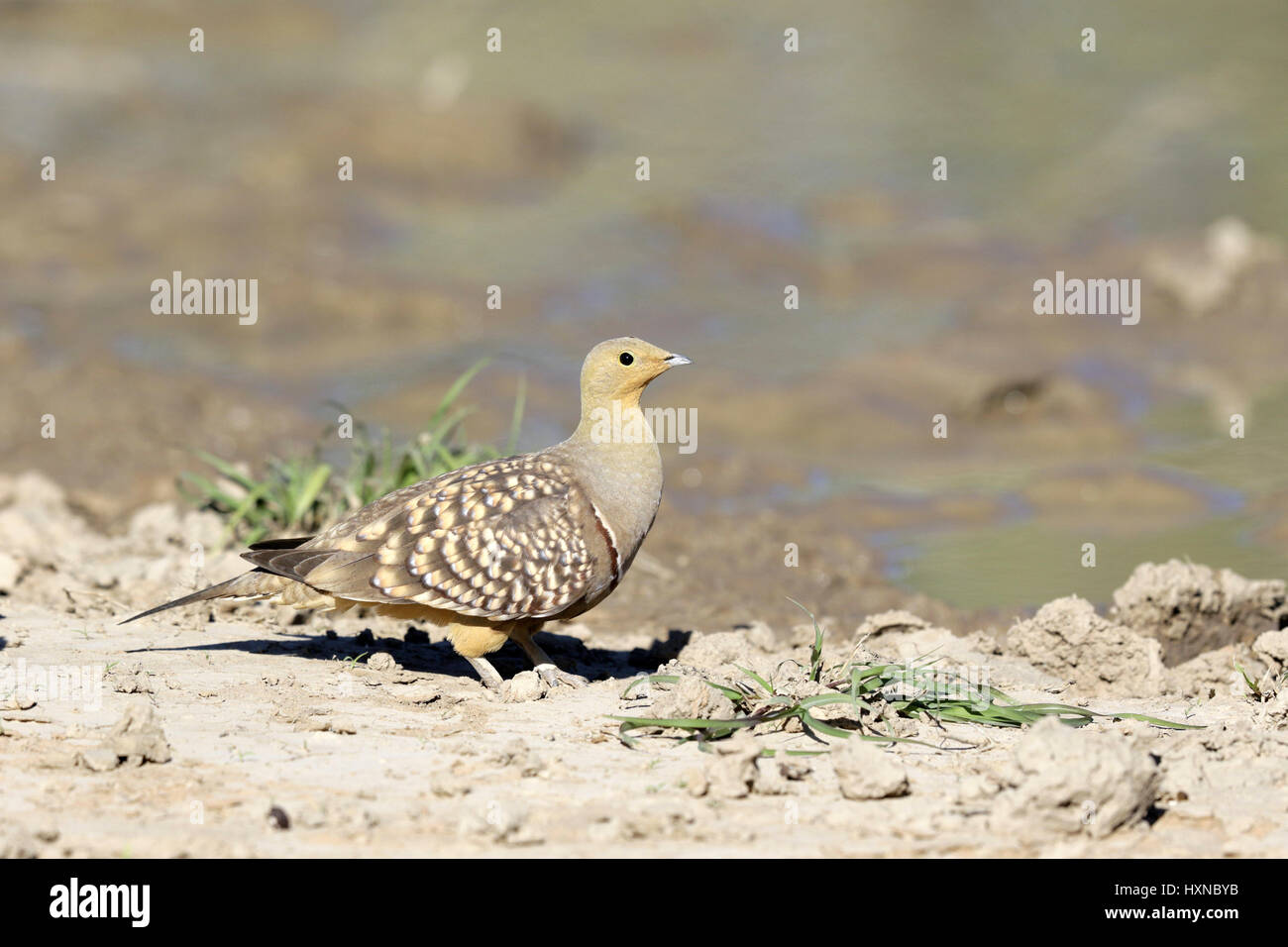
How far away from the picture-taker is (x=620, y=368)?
7.11m

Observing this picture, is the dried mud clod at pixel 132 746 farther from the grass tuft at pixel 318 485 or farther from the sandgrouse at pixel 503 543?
the grass tuft at pixel 318 485

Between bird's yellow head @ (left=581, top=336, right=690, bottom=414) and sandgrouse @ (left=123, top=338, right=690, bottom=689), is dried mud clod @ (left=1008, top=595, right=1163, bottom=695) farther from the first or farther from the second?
bird's yellow head @ (left=581, top=336, right=690, bottom=414)

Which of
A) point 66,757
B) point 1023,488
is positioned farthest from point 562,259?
point 66,757

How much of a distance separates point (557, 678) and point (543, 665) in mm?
128

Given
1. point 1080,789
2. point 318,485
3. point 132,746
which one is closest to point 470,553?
point 132,746

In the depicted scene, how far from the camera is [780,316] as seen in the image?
1581 centimetres

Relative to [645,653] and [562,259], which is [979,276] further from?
[645,653]

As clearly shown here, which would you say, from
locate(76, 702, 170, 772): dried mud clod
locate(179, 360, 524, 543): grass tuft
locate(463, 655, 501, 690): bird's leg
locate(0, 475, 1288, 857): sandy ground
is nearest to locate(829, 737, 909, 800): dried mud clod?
locate(0, 475, 1288, 857): sandy ground

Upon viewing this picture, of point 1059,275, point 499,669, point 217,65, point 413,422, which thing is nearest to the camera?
point 499,669

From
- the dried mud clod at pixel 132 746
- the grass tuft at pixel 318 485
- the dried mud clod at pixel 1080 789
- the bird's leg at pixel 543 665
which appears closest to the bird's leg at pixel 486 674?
the bird's leg at pixel 543 665

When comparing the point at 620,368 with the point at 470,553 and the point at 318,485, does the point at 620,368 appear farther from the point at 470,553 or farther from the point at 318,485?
the point at 318,485

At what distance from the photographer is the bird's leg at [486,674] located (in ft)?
21.7

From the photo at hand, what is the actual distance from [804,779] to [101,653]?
3398mm

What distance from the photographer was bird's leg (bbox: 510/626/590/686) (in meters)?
6.72
